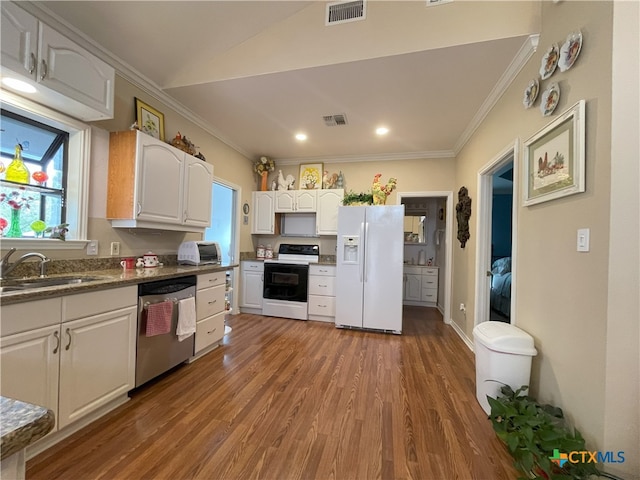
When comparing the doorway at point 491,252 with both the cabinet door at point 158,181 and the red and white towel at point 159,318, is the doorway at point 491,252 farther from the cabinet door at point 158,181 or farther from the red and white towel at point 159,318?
the cabinet door at point 158,181

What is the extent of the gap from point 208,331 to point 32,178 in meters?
1.82

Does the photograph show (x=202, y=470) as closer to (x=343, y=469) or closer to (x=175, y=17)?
(x=343, y=469)

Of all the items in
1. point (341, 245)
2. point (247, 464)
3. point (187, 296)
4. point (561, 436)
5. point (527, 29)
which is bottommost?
point (247, 464)

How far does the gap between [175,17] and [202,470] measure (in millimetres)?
3072

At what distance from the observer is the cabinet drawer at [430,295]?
17.0 feet

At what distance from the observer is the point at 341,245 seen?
3.75 m

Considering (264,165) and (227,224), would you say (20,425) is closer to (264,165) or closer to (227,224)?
(227,224)

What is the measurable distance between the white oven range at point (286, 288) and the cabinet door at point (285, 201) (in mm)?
874

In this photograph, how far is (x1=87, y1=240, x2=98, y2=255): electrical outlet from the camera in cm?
215

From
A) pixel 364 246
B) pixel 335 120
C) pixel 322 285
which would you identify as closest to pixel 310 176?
pixel 335 120

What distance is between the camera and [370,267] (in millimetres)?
3627

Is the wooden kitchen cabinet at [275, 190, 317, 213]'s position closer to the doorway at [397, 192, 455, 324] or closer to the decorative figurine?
the doorway at [397, 192, 455, 324]

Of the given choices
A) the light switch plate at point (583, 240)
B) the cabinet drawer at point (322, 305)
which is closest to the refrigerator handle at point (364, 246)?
the cabinet drawer at point (322, 305)

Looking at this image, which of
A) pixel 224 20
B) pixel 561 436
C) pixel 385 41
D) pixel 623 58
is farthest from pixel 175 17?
pixel 561 436
